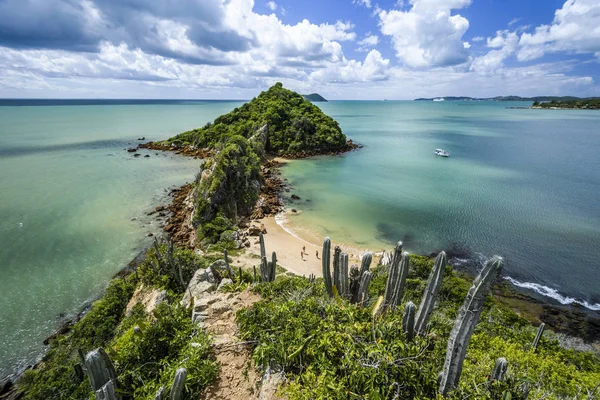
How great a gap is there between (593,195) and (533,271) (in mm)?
24601

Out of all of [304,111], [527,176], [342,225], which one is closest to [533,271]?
[342,225]

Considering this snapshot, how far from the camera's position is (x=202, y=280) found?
46.3ft

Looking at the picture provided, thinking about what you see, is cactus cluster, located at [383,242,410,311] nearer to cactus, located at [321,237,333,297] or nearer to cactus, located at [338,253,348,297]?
cactus, located at [338,253,348,297]

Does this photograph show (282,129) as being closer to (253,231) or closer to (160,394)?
(253,231)

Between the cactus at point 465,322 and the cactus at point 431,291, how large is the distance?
1.49 meters

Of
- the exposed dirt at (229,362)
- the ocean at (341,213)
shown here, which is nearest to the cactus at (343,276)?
the exposed dirt at (229,362)

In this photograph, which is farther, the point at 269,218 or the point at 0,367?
the point at 269,218

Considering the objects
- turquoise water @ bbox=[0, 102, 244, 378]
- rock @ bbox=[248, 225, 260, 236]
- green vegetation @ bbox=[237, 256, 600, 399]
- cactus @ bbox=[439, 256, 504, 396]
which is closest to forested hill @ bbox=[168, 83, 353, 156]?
turquoise water @ bbox=[0, 102, 244, 378]

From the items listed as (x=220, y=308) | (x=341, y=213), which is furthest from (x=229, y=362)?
(x=341, y=213)

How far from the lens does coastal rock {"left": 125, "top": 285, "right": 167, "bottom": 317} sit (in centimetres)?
1370

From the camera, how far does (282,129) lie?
206ft

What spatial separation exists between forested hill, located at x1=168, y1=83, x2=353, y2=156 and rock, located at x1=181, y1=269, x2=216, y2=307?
46480 mm

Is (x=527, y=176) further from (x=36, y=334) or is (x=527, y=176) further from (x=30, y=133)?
(x=30, y=133)

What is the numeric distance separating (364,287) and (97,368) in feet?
24.0
